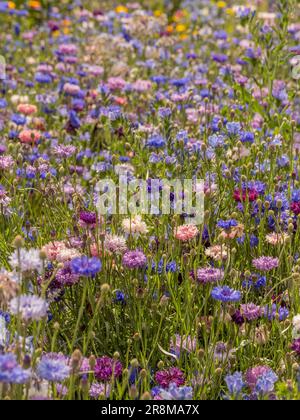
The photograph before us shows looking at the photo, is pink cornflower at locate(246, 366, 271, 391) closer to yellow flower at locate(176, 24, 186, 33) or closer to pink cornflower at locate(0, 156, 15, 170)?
pink cornflower at locate(0, 156, 15, 170)

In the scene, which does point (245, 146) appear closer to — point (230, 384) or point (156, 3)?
point (230, 384)

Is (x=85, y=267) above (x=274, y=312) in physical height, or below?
above

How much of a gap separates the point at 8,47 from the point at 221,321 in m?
4.51

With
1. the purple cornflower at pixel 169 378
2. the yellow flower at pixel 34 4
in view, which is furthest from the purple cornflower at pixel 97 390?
the yellow flower at pixel 34 4

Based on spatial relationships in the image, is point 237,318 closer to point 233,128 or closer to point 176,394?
point 176,394

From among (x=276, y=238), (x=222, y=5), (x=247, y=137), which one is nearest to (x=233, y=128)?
(x=247, y=137)

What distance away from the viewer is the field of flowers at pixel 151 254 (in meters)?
2.05

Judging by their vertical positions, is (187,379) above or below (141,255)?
below

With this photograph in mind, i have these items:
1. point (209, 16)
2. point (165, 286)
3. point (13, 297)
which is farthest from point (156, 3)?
point (13, 297)

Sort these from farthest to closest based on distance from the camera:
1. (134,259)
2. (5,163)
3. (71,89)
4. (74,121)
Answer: (71,89)
(74,121)
(5,163)
(134,259)

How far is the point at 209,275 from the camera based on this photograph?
2373 mm

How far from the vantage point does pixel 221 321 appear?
7.53 ft

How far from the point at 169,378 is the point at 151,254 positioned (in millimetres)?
648

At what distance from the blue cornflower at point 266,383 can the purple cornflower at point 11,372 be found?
0.61m
